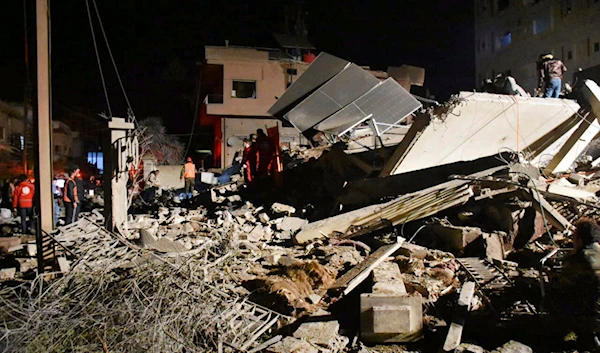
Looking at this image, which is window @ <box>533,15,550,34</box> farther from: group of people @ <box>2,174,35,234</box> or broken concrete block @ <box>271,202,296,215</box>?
group of people @ <box>2,174,35,234</box>

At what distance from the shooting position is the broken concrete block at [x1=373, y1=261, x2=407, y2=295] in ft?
14.9

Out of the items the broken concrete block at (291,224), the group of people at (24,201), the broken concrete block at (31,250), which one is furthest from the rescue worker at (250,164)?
the broken concrete block at (31,250)

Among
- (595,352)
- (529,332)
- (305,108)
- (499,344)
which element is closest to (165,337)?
(499,344)

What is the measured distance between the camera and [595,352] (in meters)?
3.91

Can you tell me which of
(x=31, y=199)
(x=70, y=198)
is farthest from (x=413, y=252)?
(x=31, y=199)

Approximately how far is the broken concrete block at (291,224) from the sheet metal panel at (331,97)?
1.99m

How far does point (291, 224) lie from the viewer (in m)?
9.33

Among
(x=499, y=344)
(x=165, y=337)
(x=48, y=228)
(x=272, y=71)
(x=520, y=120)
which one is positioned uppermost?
(x=272, y=71)

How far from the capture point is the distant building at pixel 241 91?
25984 mm

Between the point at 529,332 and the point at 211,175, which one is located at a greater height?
the point at 211,175

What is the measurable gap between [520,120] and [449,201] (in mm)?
3814

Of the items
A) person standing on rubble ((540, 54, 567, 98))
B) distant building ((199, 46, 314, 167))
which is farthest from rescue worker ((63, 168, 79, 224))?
distant building ((199, 46, 314, 167))

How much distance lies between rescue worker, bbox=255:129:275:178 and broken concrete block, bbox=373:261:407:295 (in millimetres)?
7189

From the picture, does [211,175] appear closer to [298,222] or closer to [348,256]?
[298,222]
